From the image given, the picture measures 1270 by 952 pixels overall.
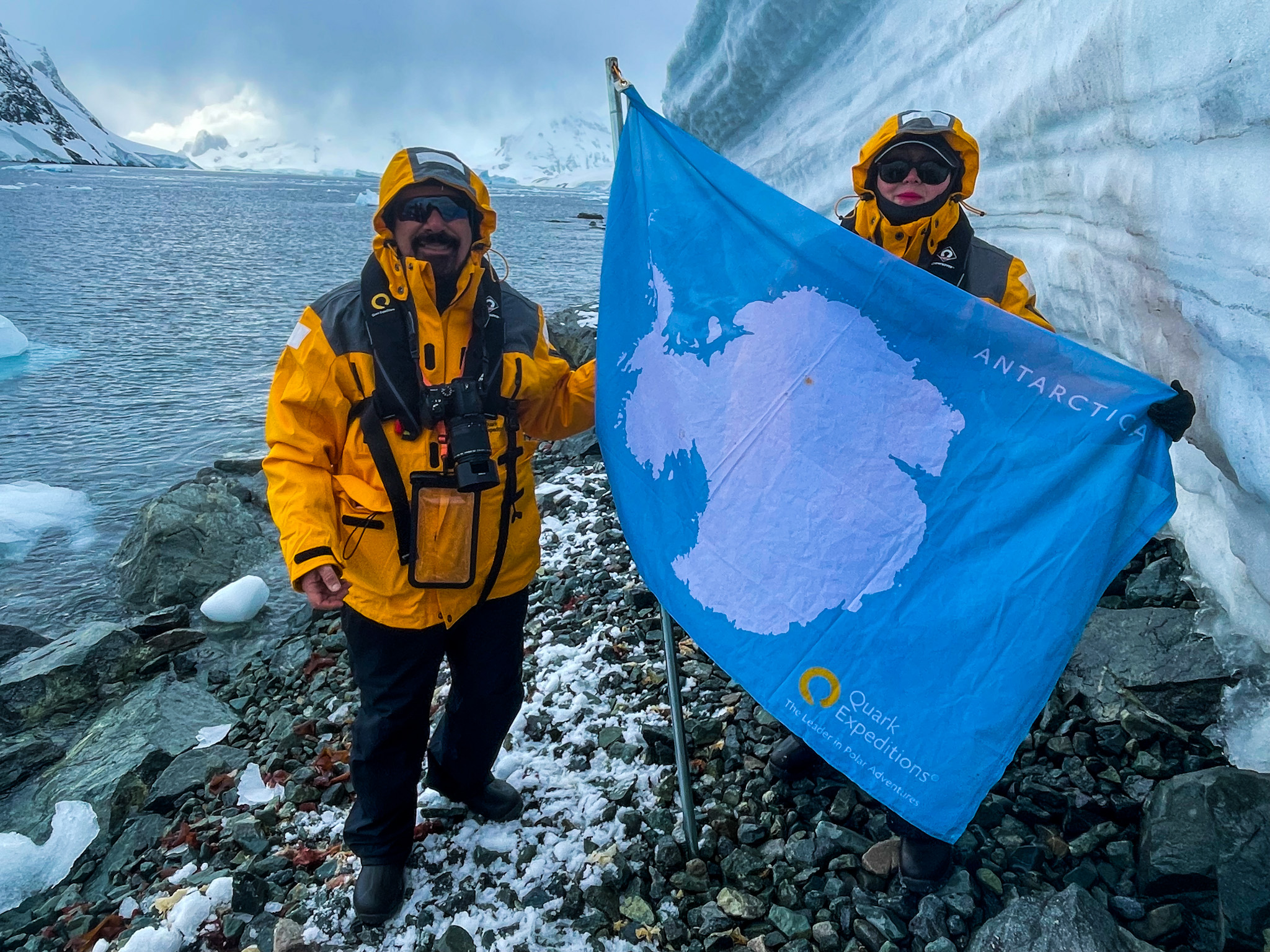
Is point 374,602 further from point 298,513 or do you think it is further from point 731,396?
point 731,396

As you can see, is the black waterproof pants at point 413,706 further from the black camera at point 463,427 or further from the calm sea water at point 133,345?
the calm sea water at point 133,345

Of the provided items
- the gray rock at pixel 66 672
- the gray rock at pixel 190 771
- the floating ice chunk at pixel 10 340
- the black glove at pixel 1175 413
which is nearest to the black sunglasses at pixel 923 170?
the black glove at pixel 1175 413

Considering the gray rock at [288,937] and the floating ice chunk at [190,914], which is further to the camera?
the floating ice chunk at [190,914]

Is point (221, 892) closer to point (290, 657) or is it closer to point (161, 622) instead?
point (290, 657)

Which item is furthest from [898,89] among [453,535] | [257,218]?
[257,218]

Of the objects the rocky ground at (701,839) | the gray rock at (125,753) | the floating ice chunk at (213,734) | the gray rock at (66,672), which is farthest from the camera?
the gray rock at (66,672)

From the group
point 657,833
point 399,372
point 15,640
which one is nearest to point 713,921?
point 657,833
